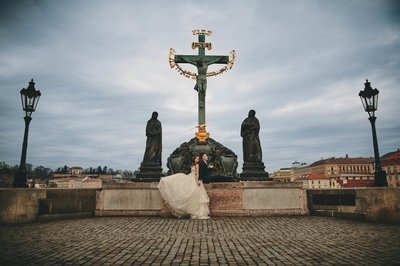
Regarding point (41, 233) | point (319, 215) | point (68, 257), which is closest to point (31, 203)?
point (41, 233)

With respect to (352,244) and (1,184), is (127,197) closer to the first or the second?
(352,244)

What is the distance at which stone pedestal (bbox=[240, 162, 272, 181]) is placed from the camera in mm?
11922

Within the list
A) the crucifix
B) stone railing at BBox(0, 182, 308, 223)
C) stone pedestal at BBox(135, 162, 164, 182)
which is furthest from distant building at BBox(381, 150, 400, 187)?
stone pedestal at BBox(135, 162, 164, 182)

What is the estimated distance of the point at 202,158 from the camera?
9500mm

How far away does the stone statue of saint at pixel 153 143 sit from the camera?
1188cm

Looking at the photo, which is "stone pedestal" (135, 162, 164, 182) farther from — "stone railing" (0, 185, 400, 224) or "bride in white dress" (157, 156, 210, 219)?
"bride in white dress" (157, 156, 210, 219)

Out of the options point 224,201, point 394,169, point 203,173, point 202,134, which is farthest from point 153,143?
point 394,169

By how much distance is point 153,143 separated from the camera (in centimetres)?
1205

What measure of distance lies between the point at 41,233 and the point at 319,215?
858 centimetres

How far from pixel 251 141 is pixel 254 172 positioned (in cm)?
148

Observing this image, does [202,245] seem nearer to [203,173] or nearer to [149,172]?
[203,173]

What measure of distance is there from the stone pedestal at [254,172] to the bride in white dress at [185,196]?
3449 mm

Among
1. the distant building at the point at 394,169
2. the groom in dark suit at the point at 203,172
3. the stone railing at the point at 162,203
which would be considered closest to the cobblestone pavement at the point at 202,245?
the stone railing at the point at 162,203

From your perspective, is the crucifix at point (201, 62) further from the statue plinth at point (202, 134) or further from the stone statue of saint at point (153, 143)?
the stone statue of saint at point (153, 143)
